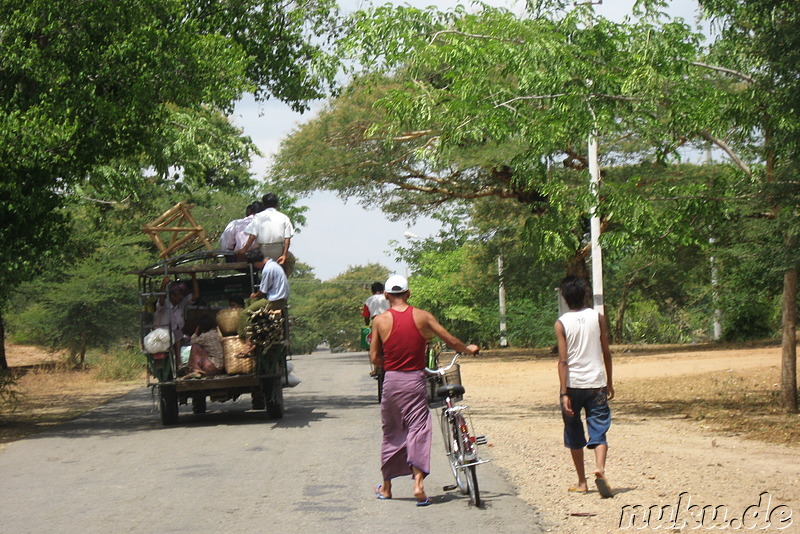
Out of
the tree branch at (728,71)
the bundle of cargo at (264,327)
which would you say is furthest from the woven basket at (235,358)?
the tree branch at (728,71)

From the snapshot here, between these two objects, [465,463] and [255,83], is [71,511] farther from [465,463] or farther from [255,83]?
[255,83]

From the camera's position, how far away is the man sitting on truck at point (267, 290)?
1370cm

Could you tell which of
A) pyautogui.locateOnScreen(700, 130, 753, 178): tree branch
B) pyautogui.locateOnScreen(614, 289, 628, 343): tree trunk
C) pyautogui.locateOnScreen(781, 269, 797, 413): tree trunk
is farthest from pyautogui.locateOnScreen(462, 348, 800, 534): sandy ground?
pyautogui.locateOnScreen(614, 289, 628, 343): tree trunk

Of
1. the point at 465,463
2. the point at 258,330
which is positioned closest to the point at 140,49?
the point at 258,330

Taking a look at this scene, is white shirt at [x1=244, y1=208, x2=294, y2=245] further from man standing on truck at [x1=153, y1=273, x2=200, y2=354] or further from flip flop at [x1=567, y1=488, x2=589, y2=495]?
flip flop at [x1=567, y1=488, x2=589, y2=495]

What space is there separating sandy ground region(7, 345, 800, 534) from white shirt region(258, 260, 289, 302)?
329 centimetres

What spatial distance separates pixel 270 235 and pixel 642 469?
652 cm

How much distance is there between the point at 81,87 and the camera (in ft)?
45.9

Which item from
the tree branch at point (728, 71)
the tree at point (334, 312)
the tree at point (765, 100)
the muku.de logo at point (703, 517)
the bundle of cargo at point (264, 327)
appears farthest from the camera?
the tree at point (334, 312)

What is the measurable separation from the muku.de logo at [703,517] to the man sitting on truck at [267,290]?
6.96 metres

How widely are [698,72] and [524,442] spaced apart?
5.63m

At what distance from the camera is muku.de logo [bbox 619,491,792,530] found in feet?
23.8

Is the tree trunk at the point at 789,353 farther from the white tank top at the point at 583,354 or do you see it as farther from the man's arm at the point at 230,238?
the man's arm at the point at 230,238

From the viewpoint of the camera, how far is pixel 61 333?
3259 centimetres
